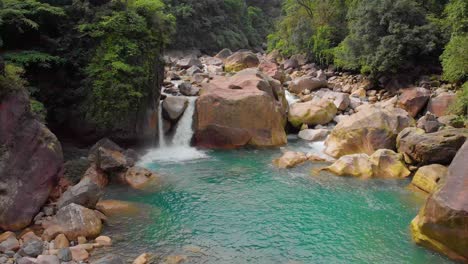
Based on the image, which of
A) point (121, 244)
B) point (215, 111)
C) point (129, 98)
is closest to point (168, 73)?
point (215, 111)

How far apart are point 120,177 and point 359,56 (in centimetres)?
1954

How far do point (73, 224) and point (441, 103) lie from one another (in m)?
19.1

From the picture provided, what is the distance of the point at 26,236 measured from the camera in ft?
35.0

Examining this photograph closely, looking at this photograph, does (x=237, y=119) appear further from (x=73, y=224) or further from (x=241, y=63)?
(x=241, y=63)

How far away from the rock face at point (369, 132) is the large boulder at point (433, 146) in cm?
124

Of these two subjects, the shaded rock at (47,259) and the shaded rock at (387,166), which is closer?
the shaded rock at (47,259)

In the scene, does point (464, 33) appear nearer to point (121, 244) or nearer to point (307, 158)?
point (307, 158)

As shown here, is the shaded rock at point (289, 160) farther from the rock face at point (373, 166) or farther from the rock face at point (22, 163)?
the rock face at point (22, 163)

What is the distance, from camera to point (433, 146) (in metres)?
15.8

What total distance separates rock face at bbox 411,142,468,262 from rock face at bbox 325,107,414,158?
A: 728 cm

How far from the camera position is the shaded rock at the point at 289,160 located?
1753 cm

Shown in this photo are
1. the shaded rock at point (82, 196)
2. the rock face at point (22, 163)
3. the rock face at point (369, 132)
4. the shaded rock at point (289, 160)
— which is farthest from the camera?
the rock face at point (369, 132)

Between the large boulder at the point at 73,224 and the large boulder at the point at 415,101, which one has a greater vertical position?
the large boulder at the point at 415,101

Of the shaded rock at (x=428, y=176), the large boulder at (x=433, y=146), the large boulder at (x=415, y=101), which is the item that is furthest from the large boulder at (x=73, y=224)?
the large boulder at (x=415, y=101)
